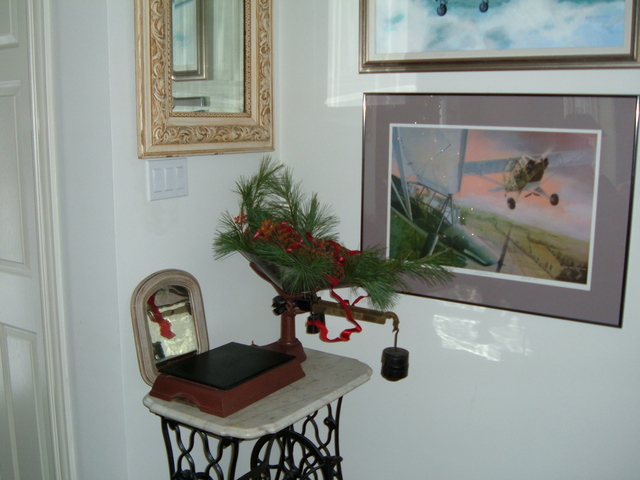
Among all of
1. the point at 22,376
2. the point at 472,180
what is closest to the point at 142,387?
the point at 22,376

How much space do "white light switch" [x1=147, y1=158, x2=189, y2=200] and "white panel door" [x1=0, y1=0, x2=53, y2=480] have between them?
1.01 feet

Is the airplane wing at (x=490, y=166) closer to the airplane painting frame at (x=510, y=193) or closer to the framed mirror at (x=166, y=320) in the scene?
the airplane painting frame at (x=510, y=193)

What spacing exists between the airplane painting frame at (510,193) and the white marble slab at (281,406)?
0.34 meters

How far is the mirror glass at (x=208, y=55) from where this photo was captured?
156 cm

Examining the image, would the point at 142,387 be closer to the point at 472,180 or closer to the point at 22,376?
the point at 22,376

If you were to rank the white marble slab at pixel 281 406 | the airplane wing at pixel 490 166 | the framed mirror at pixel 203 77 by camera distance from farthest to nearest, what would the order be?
the airplane wing at pixel 490 166
the framed mirror at pixel 203 77
the white marble slab at pixel 281 406

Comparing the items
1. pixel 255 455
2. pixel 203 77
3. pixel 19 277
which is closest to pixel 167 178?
pixel 203 77

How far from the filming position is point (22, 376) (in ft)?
5.87

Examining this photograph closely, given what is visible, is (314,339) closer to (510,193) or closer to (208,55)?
(510,193)

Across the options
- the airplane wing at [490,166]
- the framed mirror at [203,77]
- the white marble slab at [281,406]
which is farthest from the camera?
the airplane wing at [490,166]

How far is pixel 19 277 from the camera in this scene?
172 cm

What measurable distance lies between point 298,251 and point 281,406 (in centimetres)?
37

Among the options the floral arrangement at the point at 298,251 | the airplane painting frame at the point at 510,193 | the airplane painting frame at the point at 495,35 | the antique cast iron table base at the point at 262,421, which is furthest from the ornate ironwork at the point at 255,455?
the airplane painting frame at the point at 495,35

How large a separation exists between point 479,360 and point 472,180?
0.49 metres
